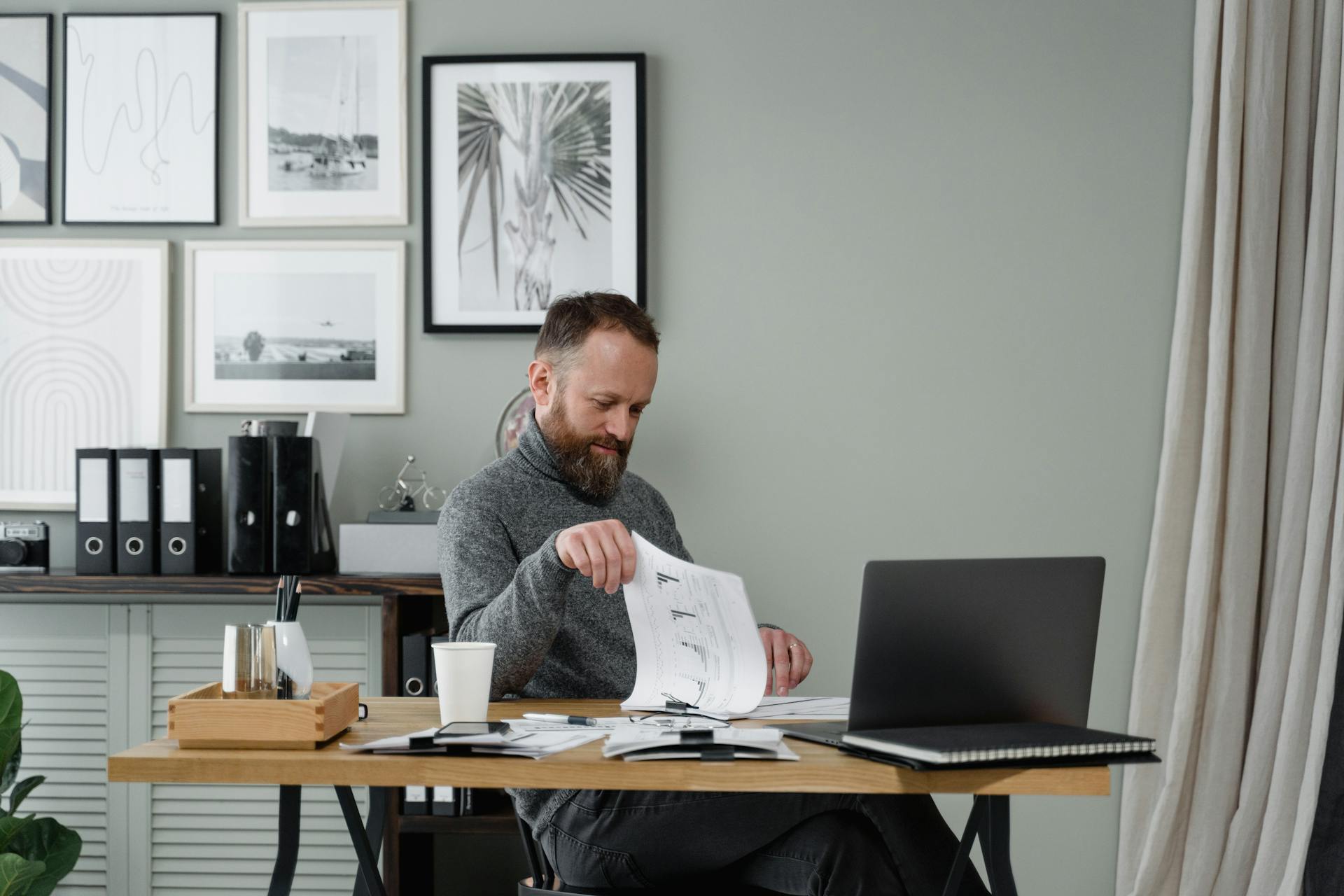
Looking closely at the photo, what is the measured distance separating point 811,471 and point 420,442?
0.96m

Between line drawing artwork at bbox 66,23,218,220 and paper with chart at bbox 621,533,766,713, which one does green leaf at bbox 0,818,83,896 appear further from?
paper with chart at bbox 621,533,766,713

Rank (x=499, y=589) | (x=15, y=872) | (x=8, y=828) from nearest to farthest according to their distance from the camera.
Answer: (x=499, y=589), (x=15, y=872), (x=8, y=828)

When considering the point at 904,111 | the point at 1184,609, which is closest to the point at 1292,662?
the point at 1184,609

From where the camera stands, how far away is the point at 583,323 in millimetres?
1867

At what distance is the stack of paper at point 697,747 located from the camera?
1096 millimetres

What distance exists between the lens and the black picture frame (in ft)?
9.17

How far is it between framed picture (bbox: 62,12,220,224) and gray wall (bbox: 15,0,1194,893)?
35.4 inches

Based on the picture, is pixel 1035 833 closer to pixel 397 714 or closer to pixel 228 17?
pixel 397 714

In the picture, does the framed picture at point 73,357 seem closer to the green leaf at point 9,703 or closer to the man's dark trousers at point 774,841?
the green leaf at point 9,703

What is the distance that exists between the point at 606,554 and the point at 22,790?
5.96 ft

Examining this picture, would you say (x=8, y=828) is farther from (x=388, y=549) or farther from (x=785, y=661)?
(x=785, y=661)

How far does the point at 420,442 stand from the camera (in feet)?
9.05

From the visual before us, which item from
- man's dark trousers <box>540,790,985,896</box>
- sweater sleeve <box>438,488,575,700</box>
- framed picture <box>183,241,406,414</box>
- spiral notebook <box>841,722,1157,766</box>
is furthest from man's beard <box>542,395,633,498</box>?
framed picture <box>183,241,406,414</box>

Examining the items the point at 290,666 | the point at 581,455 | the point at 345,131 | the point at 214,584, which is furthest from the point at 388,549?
the point at 290,666
